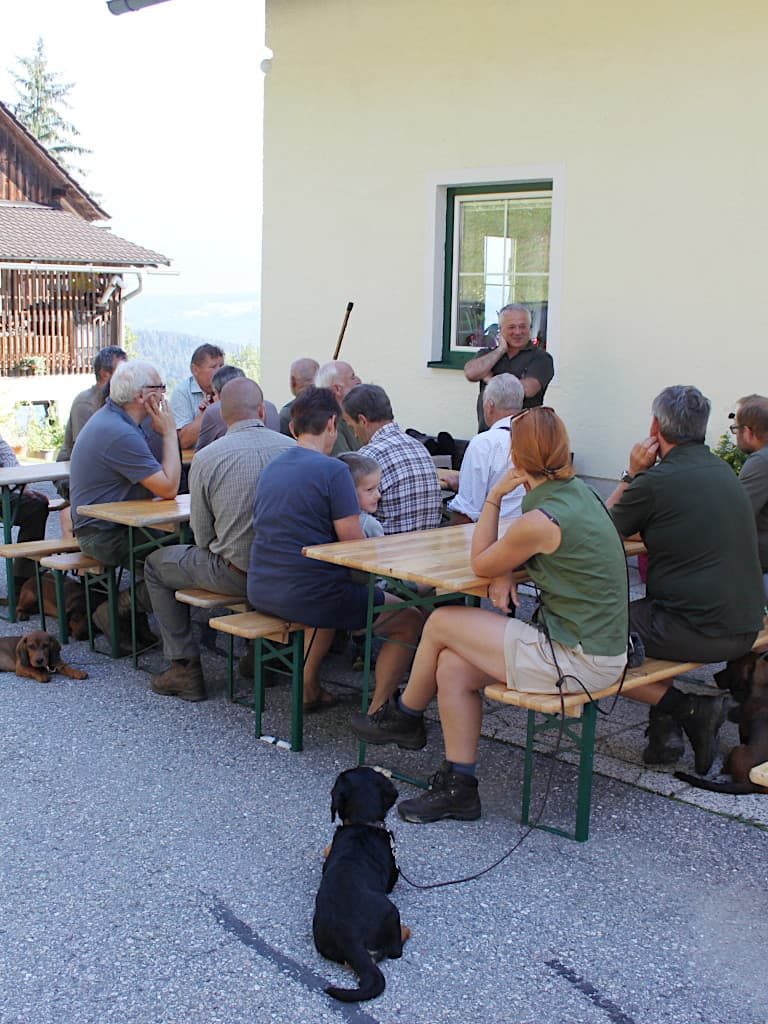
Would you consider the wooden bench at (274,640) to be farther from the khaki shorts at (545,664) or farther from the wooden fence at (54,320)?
the wooden fence at (54,320)

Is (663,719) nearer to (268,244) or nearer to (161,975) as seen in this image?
(161,975)

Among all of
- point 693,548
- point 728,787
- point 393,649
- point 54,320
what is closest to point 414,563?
point 393,649

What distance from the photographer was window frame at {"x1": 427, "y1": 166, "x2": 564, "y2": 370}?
8.48m

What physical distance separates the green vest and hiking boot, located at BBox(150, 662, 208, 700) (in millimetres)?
2090

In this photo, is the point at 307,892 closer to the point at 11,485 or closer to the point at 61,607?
the point at 61,607

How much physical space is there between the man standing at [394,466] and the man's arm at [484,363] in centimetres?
273

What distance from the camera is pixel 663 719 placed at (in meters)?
4.84

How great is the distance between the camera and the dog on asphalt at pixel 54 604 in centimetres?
666

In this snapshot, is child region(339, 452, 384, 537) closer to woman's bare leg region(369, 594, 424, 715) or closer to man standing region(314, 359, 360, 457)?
woman's bare leg region(369, 594, 424, 715)

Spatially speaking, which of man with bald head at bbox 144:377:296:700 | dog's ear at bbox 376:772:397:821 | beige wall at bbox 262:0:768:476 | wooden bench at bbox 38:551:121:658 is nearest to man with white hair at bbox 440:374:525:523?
man with bald head at bbox 144:377:296:700

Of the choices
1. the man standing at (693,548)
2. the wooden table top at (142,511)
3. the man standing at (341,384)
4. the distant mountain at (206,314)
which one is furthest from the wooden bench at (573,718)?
the distant mountain at (206,314)

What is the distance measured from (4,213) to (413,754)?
24658 millimetres

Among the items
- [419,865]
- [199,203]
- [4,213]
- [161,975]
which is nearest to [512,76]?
[419,865]

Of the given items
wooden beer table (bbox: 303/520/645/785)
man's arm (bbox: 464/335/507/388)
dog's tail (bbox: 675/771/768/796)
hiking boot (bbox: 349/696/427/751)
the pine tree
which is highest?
the pine tree
